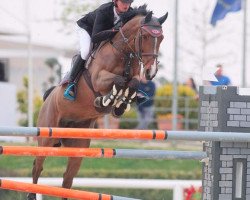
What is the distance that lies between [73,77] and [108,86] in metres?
0.56

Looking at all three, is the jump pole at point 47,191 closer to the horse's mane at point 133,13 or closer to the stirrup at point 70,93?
the stirrup at point 70,93

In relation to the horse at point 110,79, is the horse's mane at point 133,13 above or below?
above

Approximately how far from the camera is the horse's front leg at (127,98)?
683cm

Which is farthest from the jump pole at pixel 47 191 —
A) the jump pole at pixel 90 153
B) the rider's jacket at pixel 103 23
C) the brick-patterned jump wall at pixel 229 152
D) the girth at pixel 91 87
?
the rider's jacket at pixel 103 23

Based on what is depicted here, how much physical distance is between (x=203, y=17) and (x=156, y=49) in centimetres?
2555

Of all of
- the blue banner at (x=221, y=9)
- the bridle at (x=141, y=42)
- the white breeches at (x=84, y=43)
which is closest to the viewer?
the bridle at (x=141, y=42)

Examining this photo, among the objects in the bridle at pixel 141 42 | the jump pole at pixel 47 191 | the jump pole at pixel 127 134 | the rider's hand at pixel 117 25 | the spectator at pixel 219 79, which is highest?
the rider's hand at pixel 117 25

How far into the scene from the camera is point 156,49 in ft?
22.1

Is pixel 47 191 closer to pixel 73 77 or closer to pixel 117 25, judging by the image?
pixel 73 77

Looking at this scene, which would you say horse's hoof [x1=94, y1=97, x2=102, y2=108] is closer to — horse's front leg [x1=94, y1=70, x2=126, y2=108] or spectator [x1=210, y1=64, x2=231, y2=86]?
horse's front leg [x1=94, y1=70, x2=126, y2=108]

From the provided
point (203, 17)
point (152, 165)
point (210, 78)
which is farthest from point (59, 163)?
point (203, 17)

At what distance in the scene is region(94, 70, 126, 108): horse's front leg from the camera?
6.81m

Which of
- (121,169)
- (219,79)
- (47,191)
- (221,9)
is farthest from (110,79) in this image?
(221,9)

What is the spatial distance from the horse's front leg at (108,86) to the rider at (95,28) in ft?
1.20
